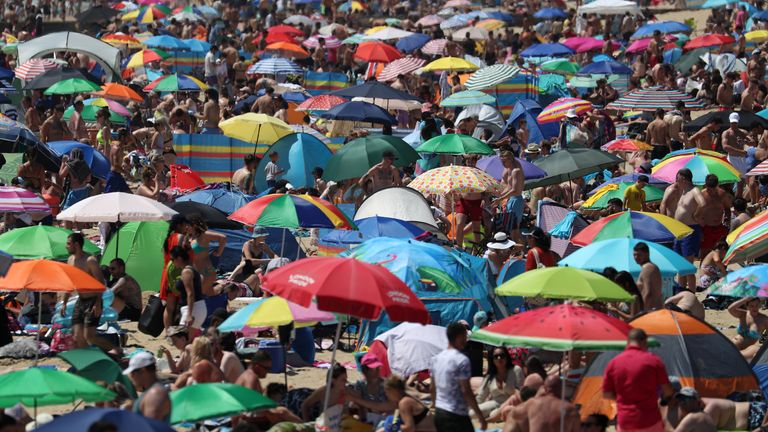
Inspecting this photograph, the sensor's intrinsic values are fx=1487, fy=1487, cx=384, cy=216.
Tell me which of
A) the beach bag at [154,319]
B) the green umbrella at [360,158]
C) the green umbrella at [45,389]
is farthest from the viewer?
the green umbrella at [360,158]

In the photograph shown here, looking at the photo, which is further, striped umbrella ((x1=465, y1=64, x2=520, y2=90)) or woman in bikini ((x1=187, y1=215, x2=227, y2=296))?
striped umbrella ((x1=465, y1=64, x2=520, y2=90))

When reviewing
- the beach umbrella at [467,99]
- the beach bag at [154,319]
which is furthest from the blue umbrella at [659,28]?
the beach bag at [154,319]

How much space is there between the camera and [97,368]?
9984 mm

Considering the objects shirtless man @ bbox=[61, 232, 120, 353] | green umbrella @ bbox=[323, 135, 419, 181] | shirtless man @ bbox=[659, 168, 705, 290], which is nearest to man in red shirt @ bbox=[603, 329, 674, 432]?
shirtless man @ bbox=[61, 232, 120, 353]

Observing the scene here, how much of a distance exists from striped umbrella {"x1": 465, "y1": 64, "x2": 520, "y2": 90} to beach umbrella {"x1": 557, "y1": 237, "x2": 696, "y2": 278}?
12.3 m

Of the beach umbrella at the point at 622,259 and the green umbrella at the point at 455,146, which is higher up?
the beach umbrella at the point at 622,259

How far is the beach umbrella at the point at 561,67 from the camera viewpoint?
28906 millimetres

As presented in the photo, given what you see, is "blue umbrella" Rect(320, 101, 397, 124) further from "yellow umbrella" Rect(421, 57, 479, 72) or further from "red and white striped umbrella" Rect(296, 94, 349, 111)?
"yellow umbrella" Rect(421, 57, 479, 72)

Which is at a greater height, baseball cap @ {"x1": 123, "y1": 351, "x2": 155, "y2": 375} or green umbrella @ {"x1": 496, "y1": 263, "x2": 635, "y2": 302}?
green umbrella @ {"x1": 496, "y1": 263, "x2": 635, "y2": 302}

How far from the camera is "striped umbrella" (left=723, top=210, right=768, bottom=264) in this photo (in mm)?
12469

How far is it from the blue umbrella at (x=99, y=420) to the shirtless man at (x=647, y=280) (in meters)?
5.39

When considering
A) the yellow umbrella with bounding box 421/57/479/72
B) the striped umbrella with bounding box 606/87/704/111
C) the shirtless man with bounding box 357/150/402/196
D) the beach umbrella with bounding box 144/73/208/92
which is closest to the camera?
the shirtless man with bounding box 357/150/402/196

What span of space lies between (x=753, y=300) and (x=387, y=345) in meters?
3.10

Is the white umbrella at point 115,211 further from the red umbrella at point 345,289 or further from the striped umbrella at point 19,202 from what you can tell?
the red umbrella at point 345,289
